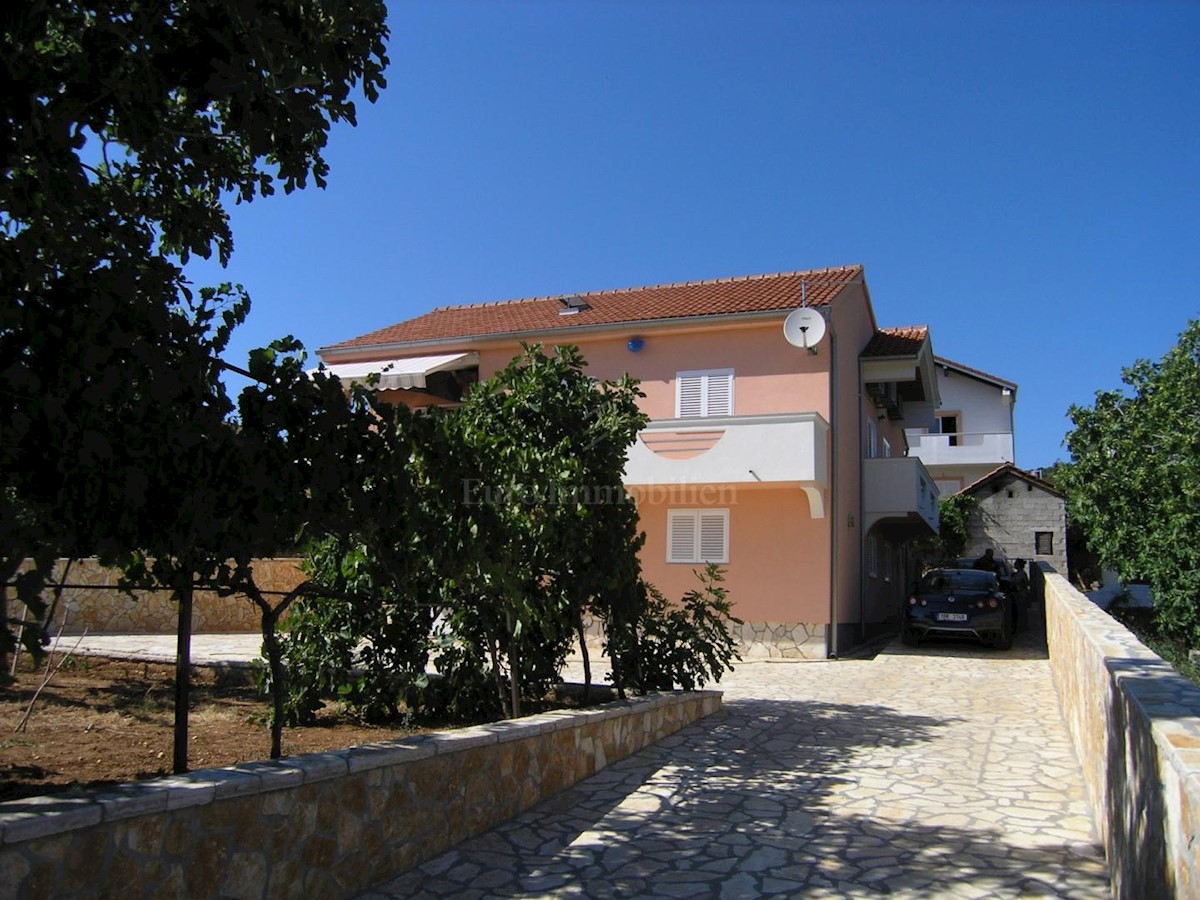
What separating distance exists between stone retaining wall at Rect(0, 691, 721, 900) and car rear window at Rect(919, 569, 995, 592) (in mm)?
14069

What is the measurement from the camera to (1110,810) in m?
5.78

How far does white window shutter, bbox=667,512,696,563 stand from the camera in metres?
Answer: 20.2

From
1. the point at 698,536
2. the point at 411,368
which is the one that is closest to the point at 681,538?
the point at 698,536

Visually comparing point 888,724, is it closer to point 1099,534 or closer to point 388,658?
point 388,658

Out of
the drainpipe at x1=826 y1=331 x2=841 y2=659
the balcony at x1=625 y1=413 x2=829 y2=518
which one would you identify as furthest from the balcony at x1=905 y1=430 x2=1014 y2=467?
the balcony at x1=625 y1=413 x2=829 y2=518

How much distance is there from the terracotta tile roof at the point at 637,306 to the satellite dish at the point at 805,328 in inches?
33.9

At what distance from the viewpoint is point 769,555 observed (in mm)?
19641

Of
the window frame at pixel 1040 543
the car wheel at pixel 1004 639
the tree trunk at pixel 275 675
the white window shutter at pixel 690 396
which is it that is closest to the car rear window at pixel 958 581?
the car wheel at pixel 1004 639

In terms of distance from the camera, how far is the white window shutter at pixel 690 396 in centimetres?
2069

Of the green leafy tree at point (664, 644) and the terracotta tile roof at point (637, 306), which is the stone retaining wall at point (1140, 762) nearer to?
the green leafy tree at point (664, 644)

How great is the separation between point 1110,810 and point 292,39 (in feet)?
22.1

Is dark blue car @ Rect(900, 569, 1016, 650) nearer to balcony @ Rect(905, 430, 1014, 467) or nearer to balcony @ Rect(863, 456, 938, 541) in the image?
balcony @ Rect(863, 456, 938, 541)

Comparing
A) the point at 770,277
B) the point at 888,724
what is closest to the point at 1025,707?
the point at 888,724

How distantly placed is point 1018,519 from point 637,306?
25068 mm
